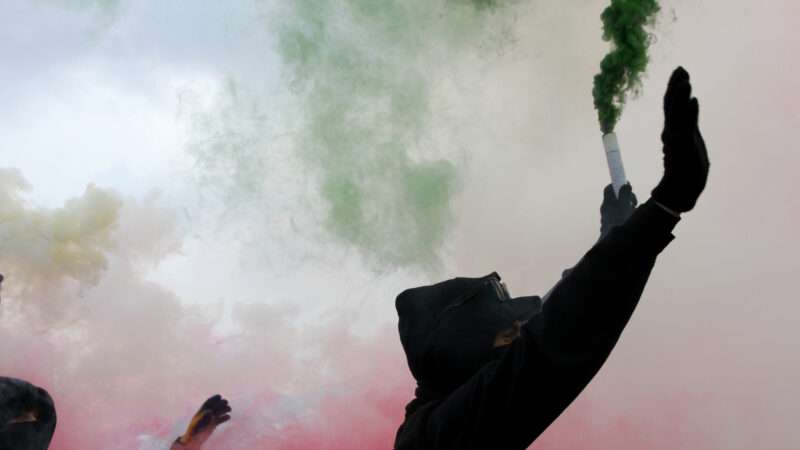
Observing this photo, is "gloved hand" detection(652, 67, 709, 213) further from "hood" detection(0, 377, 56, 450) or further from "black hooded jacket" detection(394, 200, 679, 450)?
"hood" detection(0, 377, 56, 450)

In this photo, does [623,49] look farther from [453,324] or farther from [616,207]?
[453,324]

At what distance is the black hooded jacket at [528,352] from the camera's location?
262cm

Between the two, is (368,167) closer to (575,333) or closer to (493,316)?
(493,316)

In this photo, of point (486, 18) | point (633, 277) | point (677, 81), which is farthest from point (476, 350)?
point (486, 18)

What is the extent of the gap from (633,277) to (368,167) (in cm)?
1018

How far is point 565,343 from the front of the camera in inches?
107

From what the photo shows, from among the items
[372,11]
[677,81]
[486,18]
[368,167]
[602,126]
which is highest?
[372,11]

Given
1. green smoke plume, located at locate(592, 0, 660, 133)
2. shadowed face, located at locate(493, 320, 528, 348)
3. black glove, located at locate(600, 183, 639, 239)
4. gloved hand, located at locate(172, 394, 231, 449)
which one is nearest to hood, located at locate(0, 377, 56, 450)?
shadowed face, located at locate(493, 320, 528, 348)

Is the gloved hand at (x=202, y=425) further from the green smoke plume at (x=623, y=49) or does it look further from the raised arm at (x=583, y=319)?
the green smoke plume at (x=623, y=49)

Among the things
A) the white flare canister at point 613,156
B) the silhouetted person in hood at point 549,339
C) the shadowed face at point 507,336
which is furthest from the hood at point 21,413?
the white flare canister at point 613,156

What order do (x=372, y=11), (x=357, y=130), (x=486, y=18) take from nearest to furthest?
(x=486, y=18) < (x=372, y=11) < (x=357, y=130)

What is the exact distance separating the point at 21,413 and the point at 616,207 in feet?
13.0

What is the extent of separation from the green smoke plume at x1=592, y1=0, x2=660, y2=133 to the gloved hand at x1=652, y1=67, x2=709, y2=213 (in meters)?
1.89

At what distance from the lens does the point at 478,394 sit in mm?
2992
